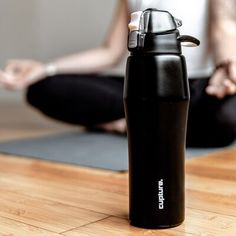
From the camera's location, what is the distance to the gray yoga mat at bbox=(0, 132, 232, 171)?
1.43 meters

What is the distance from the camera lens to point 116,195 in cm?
106

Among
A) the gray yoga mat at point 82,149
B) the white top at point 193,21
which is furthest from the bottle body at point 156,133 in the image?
the white top at point 193,21

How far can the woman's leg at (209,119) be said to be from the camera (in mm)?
1665

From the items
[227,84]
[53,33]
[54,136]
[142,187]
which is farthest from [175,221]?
[53,33]

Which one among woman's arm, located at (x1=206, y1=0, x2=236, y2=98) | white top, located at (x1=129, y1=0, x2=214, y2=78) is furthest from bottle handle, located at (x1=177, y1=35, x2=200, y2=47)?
white top, located at (x1=129, y1=0, x2=214, y2=78)

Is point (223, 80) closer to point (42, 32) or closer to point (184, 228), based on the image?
point (184, 228)

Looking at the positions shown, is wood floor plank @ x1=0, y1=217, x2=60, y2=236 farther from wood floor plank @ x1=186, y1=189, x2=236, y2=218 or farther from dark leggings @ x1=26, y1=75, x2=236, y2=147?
dark leggings @ x1=26, y1=75, x2=236, y2=147

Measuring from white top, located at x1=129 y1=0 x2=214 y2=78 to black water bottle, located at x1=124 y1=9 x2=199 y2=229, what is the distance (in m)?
1.03

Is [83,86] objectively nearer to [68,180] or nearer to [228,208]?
[68,180]

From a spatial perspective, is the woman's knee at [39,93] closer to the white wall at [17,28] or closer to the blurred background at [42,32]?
the blurred background at [42,32]

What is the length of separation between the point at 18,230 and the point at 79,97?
1.18m

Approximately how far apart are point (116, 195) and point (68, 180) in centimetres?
20

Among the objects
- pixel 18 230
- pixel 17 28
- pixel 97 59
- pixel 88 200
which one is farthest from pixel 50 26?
pixel 18 230

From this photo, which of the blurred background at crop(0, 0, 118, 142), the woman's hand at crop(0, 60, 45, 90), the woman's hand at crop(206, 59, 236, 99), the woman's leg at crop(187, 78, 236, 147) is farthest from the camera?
the blurred background at crop(0, 0, 118, 142)
